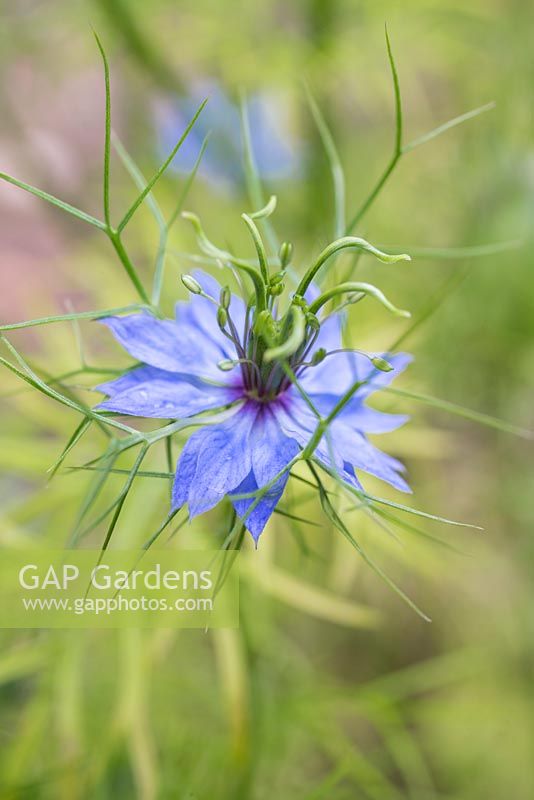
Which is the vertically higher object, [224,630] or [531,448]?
[531,448]

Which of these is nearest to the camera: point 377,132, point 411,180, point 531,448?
point 411,180

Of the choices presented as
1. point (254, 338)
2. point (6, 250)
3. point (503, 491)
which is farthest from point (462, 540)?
point (6, 250)

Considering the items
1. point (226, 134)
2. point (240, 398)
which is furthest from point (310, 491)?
point (226, 134)

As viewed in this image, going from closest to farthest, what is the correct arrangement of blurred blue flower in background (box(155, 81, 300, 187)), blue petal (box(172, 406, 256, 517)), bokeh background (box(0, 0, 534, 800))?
blue petal (box(172, 406, 256, 517)), bokeh background (box(0, 0, 534, 800)), blurred blue flower in background (box(155, 81, 300, 187))

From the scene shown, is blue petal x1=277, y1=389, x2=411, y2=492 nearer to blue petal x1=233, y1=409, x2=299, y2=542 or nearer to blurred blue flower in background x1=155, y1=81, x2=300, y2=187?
blue petal x1=233, y1=409, x2=299, y2=542

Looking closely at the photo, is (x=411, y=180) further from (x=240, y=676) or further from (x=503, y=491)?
(x=240, y=676)

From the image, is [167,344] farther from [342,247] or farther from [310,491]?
[310,491]

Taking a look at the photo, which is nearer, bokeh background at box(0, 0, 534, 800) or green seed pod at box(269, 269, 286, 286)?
green seed pod at box(269, 269, 286, 286)

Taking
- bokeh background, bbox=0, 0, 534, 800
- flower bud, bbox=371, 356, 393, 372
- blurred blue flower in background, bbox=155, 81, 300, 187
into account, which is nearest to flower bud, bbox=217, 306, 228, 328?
flower bud, bbox=371, 356, 393, 372
